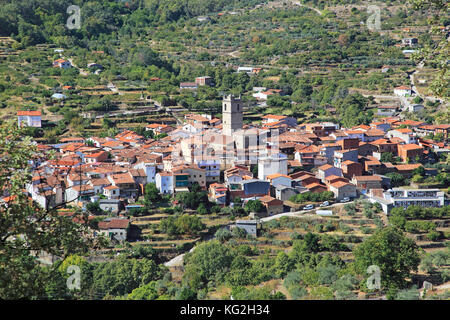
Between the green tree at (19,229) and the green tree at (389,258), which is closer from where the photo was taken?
the green tree at (19,229)

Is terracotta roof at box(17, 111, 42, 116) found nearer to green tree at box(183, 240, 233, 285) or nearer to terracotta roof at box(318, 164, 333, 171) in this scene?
terracotta roof at box(318, 164, 333, 171)

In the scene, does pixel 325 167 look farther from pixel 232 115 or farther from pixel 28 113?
pixel 28 113

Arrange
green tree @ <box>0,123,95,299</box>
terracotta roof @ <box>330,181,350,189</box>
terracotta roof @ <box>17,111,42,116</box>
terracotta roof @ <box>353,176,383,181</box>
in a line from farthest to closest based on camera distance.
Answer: terracotta roof @ <box>17,111,42,116</box> → terracotta roof @ <box>353,176,383,181</box> → terracotta roof @ <box>330,181,350,189</box> → green tree @ <box>0,123,95,299</box>

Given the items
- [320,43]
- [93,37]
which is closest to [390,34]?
[320,43]

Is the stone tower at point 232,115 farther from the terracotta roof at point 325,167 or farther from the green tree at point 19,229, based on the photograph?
the green tree at point 19,229

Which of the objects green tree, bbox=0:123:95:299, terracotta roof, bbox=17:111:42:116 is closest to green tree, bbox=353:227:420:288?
green tree, bbox=0:123:95:299

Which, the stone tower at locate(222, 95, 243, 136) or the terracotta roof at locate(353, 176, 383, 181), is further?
the stone tower at locate(222, 95, 243, 136)

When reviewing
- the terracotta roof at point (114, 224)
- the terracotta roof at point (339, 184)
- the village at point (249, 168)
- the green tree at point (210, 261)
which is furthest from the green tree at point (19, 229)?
the terracotta roof at point (339, 184)

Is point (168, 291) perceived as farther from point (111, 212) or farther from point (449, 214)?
point (449, 214)

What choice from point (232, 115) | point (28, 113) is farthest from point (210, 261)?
point (28, 113)

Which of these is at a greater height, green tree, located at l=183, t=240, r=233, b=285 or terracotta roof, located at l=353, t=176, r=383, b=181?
terracotta roof, located at l=353, t=176, r=383, b=181

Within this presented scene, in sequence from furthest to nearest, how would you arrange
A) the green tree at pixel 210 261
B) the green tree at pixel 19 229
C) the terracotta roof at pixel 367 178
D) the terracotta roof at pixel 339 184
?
the terracotta roof at pixel 367 178 < the terracotta roof at pixel 339 184 < the green tree at pixel 210 261 < the green tree at pixel 19 229

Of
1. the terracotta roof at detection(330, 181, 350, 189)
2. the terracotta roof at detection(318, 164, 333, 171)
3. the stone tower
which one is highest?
the stone tower

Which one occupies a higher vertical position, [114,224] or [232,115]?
[232,115]
